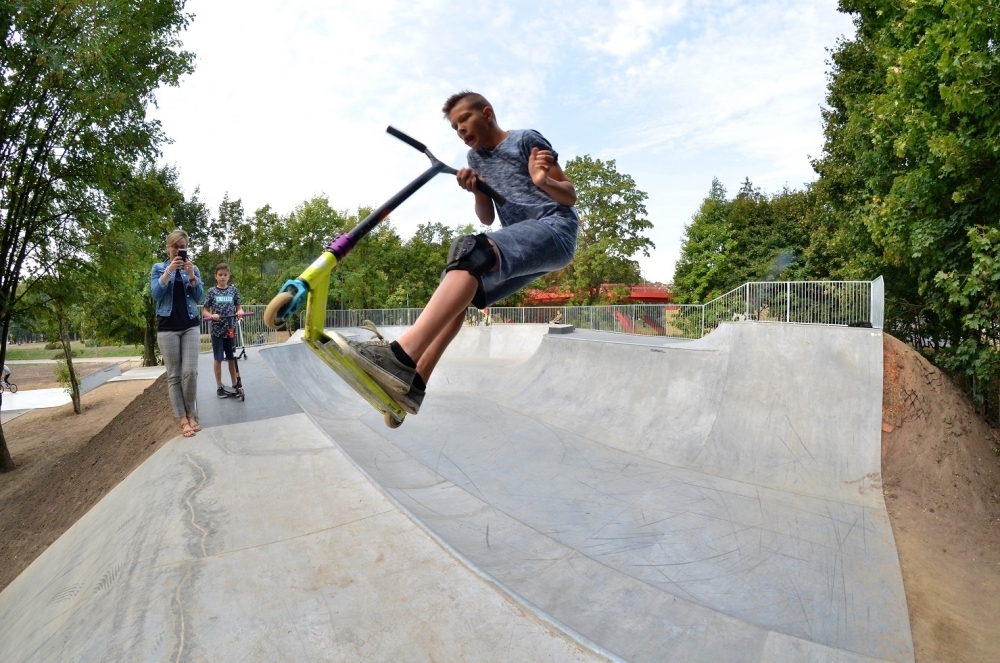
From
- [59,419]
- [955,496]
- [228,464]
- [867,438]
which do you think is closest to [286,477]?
[228,464]

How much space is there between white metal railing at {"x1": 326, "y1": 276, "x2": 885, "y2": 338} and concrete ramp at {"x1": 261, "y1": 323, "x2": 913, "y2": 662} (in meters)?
2.24

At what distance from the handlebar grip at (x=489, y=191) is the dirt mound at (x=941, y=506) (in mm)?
5492

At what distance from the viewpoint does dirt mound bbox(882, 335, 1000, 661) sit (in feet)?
16.7

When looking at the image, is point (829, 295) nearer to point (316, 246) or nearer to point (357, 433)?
point (357, 433)

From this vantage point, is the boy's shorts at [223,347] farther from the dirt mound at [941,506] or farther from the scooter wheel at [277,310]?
the dirt mound at [941,506]

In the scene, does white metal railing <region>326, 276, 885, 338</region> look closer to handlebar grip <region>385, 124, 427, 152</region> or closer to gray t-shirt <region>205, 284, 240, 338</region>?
gray t-shirt <region>205, 284, 240, 338</region>

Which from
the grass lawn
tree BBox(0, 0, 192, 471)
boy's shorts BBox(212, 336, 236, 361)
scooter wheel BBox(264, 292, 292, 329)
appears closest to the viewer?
scooter wheel BBox(264, 292, 292, 329)

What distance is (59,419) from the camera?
53.3 feet

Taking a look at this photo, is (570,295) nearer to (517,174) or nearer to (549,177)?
(517,174)

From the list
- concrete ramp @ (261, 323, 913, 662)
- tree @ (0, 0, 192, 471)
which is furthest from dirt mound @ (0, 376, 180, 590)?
tree @ (0, 0, 192, 471)

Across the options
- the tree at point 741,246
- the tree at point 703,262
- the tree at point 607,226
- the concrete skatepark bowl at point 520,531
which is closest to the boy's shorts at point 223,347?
the concrete skatepark bowl at point 520,531

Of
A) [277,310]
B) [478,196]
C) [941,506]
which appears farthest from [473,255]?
[941,506]

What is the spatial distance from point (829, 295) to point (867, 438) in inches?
275

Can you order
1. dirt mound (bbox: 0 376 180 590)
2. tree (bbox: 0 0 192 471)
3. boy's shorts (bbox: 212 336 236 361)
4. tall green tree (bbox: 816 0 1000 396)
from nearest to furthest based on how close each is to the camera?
dirt mound (bbox: 0 376 180 590), boy's shorts (bbox: 212 336 236 361), tall green tree (bbox: 816 0 1000 396), tree (bbox: 0 0 192 471)
